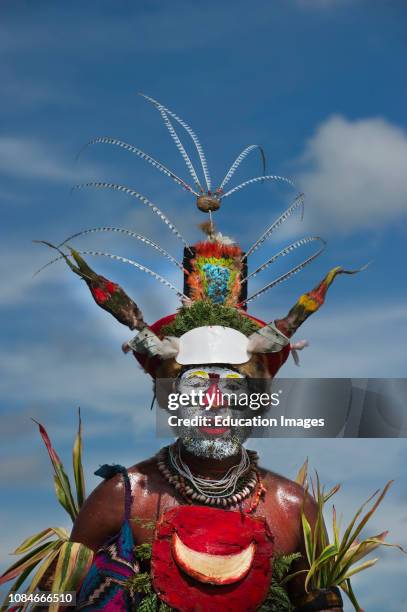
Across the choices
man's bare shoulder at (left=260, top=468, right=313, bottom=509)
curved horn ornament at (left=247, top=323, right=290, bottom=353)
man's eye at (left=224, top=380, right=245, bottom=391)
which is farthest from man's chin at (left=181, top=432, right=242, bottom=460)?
curved horn ornament at (left=247, top=323, right=290, bottom=353)

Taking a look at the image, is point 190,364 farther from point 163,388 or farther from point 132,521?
point 132,521

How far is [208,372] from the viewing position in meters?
6.91

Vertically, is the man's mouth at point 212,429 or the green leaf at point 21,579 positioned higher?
the man's mouth at point 212,429

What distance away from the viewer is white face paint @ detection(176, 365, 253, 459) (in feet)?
22.4

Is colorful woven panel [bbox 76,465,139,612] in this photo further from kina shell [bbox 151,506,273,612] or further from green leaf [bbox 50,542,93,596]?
kina shell [bbox 151,506,273,612]

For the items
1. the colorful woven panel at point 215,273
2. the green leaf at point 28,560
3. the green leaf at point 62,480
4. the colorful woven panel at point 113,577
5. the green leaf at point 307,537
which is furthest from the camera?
the green leaf at point 62,480

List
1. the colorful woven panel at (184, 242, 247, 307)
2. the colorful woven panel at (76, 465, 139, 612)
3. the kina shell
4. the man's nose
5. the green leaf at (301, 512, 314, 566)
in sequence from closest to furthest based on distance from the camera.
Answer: the kina shell
the colorful woven panel at (76, 465, 139, 612)
the man's nose
the green leaf at (301, 512, 314, 566)
the colorful woven panel at (184, 242, 247, 307)

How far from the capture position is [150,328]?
7.27 meters

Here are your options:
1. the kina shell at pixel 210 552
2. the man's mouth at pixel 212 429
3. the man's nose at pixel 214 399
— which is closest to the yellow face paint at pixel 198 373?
the man's nose at pixel 214 399

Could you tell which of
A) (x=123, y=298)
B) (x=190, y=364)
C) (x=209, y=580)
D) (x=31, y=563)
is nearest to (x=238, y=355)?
(x=190, y=364)

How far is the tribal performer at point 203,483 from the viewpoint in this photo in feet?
21.8

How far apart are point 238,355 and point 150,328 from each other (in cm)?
67

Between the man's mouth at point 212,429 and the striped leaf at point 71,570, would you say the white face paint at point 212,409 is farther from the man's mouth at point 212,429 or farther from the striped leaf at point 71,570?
the striped leaf at point 71,570

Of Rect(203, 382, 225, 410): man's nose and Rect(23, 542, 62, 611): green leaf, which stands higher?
Rect(203, 382, 225, 410): man's nose
